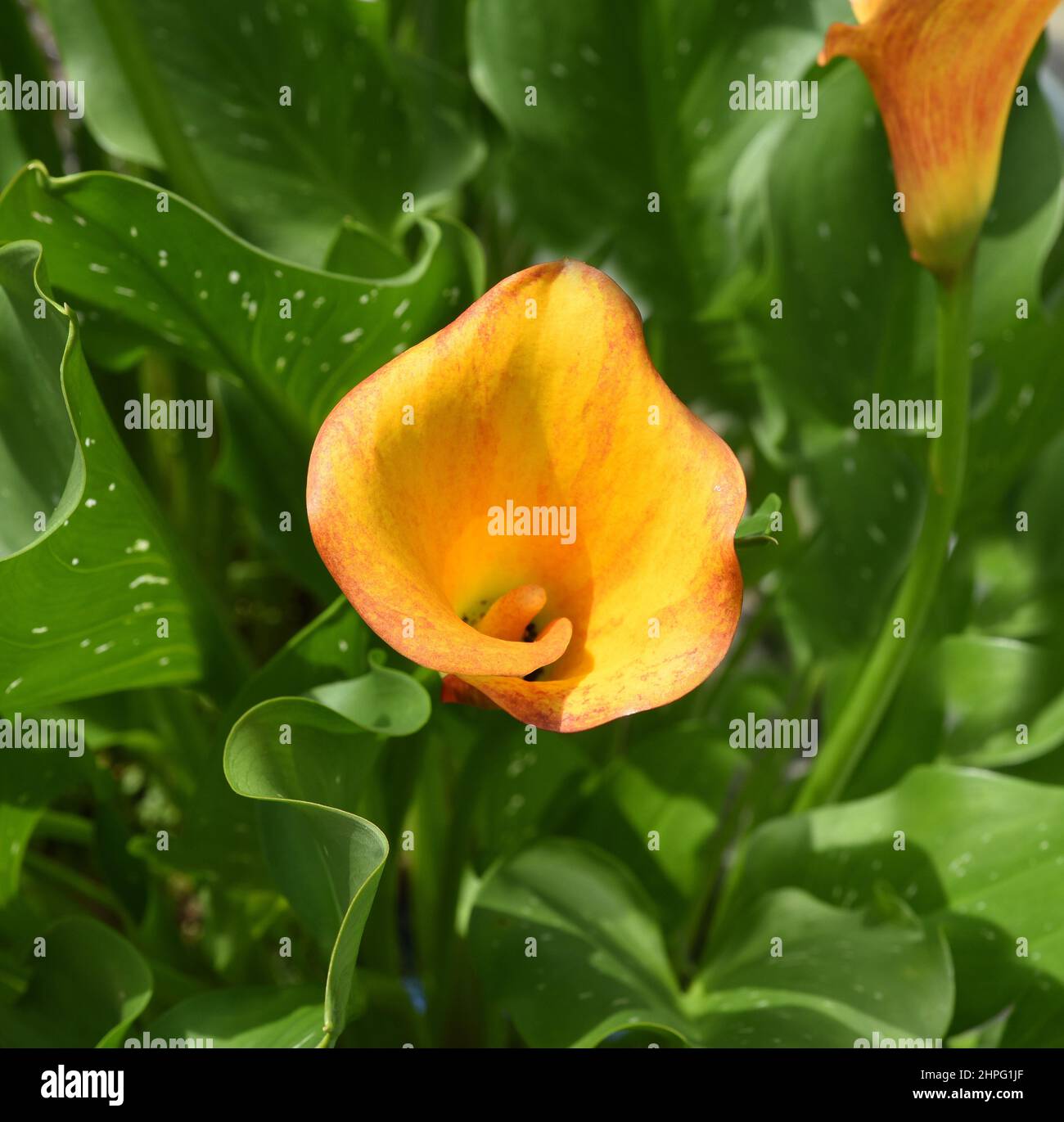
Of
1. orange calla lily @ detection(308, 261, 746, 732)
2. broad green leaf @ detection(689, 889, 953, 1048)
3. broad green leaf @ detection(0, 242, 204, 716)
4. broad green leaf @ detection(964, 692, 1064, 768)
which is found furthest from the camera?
broad green leaf @ detection(964, 692, 1064, 768)

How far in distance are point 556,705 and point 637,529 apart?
7cm

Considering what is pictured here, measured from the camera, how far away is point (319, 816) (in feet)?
1.24

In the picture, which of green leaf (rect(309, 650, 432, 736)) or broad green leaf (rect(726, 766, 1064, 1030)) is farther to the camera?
broad green leaf (rect(726, 766, 1064, 1030))

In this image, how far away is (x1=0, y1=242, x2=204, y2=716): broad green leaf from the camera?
431 mm

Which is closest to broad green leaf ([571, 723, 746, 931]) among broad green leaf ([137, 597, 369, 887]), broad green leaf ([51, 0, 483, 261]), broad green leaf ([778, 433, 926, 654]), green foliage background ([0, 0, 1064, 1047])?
green foliage background ([0, 0, 1064, 1047])

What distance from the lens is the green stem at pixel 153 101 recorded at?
0.62 m

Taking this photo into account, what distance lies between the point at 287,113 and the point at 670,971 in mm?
591

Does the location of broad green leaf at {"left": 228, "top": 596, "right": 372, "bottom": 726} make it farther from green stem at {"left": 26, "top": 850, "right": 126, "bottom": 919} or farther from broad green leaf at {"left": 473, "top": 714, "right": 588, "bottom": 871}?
green stem at {"left": 26, "top": 850, "right": 126, "bottom": 919}

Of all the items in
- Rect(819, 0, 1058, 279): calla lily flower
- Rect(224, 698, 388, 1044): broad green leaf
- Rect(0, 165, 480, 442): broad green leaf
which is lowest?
Rect(224, 698, 388, 1044): broad green leaf

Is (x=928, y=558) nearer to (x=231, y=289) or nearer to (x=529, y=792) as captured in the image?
(x=529, y=792)

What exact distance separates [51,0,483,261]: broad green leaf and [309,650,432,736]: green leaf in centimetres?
36

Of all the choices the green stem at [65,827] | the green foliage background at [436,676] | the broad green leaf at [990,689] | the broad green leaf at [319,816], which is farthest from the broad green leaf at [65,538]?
the broad green leaf at [990,689]
